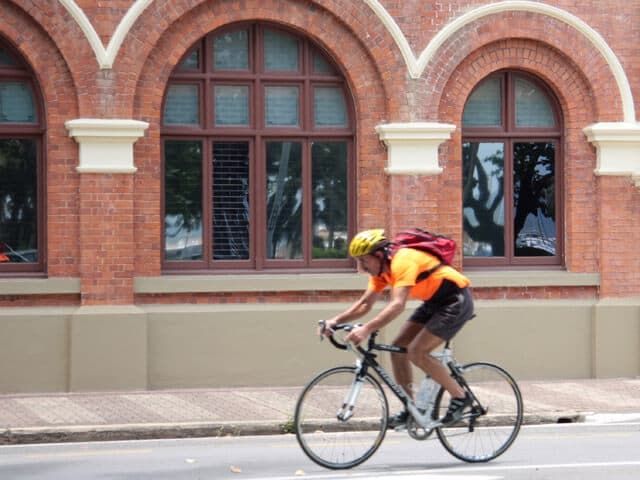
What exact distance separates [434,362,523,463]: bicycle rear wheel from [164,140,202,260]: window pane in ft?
18.5

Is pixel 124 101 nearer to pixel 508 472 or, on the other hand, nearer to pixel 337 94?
pixel 337 94

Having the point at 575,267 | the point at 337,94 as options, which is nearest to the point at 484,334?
the point at 575,267

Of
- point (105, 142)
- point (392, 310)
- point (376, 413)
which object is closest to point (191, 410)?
point (105, 142)

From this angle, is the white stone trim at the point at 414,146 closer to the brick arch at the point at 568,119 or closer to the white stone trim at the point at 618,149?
the brick arch at the point at 568,119

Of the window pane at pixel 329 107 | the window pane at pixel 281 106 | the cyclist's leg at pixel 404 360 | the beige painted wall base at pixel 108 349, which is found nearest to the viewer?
the cyclist's leg at pixel 404 360

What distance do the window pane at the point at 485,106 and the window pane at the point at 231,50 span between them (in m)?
2.68

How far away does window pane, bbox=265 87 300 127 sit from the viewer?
47.7 ft

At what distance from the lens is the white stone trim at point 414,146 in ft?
47.0

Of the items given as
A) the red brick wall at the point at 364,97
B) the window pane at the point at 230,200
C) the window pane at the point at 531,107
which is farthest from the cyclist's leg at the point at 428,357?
the window pane at the point at 531,107

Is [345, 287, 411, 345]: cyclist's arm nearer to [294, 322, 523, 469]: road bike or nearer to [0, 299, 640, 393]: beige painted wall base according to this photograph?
[294, 322, 523, 469]: road bike

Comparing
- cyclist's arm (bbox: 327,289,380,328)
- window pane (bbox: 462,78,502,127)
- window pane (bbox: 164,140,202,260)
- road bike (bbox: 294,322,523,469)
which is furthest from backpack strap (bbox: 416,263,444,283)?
window pane (bbox: 462,78,502,127)

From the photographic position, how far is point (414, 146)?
1442 centimetres

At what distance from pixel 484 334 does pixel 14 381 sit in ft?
17.2

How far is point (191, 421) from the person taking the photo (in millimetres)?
11438
